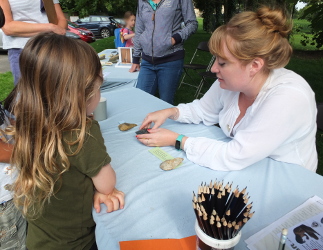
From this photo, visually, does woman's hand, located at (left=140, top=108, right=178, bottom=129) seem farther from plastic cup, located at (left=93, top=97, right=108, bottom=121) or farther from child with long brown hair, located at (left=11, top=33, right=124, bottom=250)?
child with long brown hair, located at (left=11, top=33, right=124, bottom=250)

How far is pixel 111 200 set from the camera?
967mm

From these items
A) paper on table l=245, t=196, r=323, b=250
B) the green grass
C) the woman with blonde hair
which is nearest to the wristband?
the woman with blonde hair

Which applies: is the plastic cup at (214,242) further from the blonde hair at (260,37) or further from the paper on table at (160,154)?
the blonde hair at (260,37)

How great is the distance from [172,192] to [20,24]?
1883 mm

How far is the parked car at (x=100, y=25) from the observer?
15422mm

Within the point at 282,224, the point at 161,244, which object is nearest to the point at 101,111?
the point at 161,244

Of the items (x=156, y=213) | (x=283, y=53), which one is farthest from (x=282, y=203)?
(x=283, y=53)

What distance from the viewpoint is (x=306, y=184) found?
3.50 ft

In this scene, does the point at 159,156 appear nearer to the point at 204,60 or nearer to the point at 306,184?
the point at 306,184

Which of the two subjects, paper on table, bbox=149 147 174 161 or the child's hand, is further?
paper on table, bbox=149 147 174 161

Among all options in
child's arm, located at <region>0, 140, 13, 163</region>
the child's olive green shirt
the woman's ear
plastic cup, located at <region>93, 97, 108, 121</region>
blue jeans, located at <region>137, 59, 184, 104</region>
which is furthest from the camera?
blue jeans, located at <region>137, 59, 184, 104</region>

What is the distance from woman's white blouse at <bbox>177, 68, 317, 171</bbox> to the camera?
1.11 m

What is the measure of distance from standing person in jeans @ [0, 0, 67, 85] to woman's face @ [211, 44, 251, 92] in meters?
1.52

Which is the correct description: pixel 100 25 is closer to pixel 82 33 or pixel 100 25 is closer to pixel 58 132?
pixel 82 33
